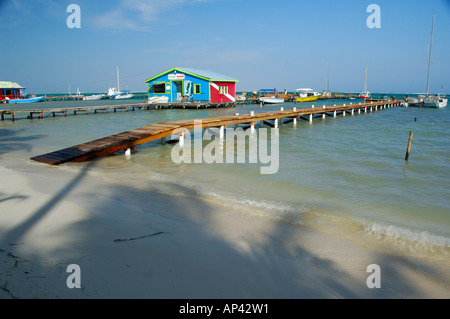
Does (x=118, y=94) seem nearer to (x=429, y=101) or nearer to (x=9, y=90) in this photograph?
(x=9, y=90)

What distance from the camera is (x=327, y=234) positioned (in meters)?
5.75

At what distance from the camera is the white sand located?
3602mm

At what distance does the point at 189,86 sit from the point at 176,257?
37.5 meters

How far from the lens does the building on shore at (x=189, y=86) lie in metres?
38.8

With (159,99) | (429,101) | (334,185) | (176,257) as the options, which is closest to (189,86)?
(159,99)

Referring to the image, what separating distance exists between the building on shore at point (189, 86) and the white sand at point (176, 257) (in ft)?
111

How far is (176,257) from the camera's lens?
4.39 m

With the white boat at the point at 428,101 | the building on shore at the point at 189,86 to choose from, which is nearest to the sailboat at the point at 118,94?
the building on shore at the point at 189,86

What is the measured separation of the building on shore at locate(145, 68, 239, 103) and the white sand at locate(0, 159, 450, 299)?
33705mm

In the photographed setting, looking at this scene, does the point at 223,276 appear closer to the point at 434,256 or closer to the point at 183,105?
the point at 434,256

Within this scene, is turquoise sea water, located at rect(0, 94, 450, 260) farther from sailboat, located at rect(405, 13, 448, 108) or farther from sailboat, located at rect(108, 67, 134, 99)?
sailboat, located at rect(108, 67, 134, 99)

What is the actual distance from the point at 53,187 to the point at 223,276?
5669 mm

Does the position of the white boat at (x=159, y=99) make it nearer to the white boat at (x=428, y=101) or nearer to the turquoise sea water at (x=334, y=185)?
the turquoise sea water at (x=334, y=185)
